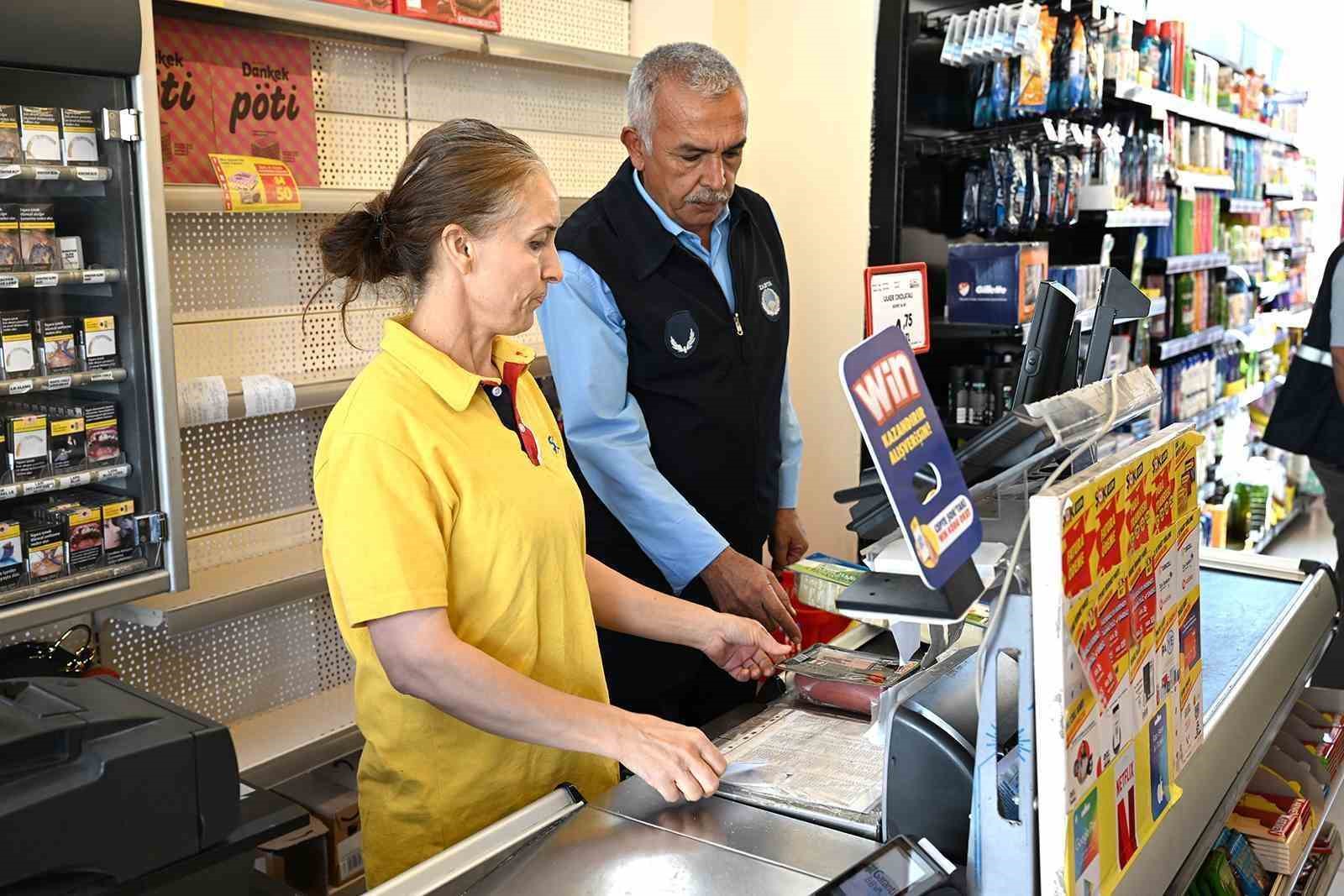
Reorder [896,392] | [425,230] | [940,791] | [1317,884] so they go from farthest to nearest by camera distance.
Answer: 1. [1317,884]
2. [425,230]
3. [940,791]
4. [896,392]

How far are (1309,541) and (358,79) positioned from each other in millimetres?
6510

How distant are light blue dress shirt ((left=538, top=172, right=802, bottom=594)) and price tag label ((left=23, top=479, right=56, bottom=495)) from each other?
1.13m

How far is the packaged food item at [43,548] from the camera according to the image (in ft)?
8.95

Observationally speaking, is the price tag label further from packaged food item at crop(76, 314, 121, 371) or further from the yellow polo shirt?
the yellow polo shirt

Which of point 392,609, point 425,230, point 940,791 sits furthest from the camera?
point 425,230

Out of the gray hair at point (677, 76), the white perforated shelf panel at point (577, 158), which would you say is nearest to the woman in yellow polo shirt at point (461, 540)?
the gray hair at point (677, 76)

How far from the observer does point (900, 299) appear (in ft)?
8.32

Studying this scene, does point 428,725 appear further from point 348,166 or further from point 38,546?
point 348,166

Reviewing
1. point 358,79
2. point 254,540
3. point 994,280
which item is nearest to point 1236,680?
point 994,280

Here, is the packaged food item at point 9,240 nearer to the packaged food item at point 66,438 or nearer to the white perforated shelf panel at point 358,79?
the packaged food item at point 66,438

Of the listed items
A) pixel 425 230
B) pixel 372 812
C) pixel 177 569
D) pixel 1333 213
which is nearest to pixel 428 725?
pixel 372 812

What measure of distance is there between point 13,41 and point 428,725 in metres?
1.63

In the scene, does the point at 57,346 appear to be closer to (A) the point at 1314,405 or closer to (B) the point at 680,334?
(B) the point at 680,334

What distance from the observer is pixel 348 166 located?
11.9 ft
